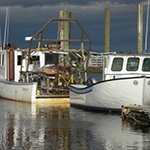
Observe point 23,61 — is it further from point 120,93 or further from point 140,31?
point 120,93

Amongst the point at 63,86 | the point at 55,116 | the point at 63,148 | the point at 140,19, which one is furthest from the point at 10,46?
the point at 63,148

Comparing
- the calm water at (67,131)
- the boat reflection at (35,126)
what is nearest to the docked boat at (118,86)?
the calm water at (67,131)

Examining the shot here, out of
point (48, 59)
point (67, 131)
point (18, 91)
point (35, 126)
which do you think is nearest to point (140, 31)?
point (48, 59)

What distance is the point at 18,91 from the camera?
1275 inches

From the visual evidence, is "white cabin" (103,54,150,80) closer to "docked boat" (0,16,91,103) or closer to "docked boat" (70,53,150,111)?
"docked boat" (70,53,150,111)

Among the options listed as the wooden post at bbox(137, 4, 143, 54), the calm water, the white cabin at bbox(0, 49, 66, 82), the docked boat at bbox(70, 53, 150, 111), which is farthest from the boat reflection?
the wooden post at bbox(137, 4, 143, 54)

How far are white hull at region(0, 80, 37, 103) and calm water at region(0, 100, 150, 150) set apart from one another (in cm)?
239

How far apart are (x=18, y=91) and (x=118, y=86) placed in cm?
905

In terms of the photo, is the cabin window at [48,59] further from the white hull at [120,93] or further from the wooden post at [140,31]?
the white hull at [120,93]

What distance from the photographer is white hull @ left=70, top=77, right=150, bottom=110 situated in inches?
976

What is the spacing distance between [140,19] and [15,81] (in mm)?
8942

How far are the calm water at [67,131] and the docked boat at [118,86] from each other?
0.65m

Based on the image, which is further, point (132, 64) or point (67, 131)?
point (132, 64)

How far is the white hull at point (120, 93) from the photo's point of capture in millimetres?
24797
